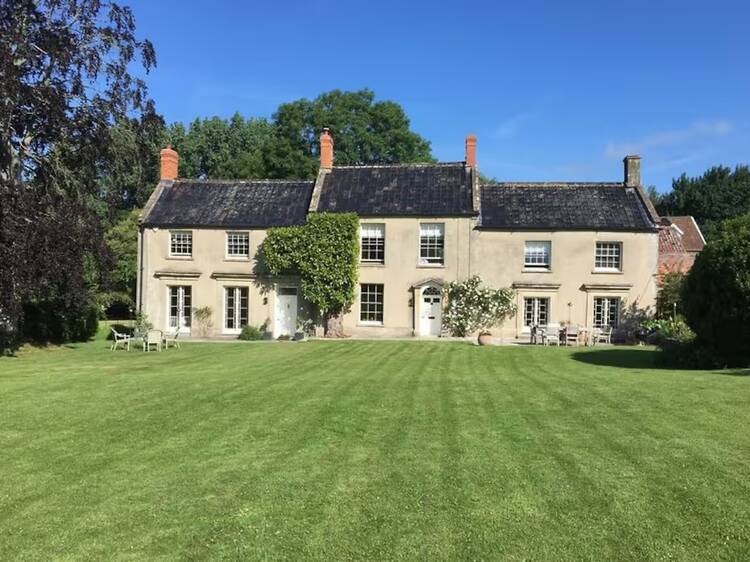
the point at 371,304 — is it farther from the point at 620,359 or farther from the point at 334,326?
the point at 620,359

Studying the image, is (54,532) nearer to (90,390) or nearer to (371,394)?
(371,394)

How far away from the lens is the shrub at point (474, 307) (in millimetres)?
27031

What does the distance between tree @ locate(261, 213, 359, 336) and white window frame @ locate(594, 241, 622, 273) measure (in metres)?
11.2

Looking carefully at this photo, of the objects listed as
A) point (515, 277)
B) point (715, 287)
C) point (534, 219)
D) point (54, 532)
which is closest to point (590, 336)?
point (515, 277)

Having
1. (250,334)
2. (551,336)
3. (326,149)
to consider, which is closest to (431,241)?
(551,336)

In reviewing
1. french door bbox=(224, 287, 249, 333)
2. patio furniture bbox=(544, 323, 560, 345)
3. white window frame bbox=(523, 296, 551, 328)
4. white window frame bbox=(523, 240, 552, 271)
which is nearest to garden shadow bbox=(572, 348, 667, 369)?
patio furniture bbox=(544, 323, 560, 345)

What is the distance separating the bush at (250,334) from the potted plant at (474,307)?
8762mm

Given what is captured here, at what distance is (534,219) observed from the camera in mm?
27797

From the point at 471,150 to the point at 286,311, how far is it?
39.6 ft

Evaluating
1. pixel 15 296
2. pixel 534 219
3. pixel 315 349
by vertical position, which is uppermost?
pixel 534 219

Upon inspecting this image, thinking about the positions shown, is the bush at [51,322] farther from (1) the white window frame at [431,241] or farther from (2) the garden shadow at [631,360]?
(2) the garden shadow at [631,360]

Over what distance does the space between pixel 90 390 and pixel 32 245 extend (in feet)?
32.5

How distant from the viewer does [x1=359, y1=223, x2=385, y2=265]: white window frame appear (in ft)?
92.9

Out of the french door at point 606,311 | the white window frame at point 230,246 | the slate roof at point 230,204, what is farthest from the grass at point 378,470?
the slate roof at point 230,204
